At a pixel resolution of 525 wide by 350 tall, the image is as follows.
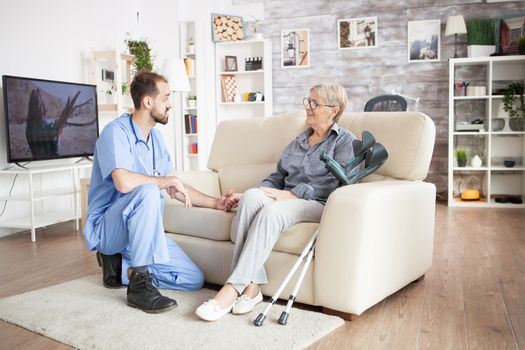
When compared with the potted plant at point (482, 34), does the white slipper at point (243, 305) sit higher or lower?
lower

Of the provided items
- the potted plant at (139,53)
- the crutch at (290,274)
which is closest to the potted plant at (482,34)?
the potted plant at (139,53)

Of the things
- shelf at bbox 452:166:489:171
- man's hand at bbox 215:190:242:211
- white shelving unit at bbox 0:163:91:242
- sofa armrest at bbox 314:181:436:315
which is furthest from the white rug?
shelf at bbox 452:166:489:171

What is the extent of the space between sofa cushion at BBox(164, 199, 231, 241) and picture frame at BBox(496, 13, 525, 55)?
4.18m

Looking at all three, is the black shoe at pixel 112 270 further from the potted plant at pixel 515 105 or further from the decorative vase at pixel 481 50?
the decorative vase at pixel 481 50

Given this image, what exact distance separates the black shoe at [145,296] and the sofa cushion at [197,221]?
0.40m

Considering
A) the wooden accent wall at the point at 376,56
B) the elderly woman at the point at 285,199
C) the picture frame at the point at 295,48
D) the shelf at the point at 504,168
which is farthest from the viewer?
the picture frame at the point at 295,48

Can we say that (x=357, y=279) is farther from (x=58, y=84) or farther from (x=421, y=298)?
(x=58, y=84)

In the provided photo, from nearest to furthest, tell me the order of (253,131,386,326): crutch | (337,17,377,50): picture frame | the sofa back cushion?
(253,131,386,326): crutch
the sofa back cushion
(337,17,377,50): picture frame

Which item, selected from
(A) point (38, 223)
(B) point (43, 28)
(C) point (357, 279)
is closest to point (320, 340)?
(C) point (357, 279)

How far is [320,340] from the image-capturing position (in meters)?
2.09

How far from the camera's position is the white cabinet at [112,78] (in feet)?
17.2

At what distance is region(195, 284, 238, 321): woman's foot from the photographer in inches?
87.4

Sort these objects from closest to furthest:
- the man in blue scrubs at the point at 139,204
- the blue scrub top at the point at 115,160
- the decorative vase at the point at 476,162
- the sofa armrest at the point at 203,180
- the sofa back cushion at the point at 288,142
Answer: the man in blue scrubs at the point at 139,204
the blue scrub top at the point at 115,160
the sofa back cushion at the point at 288,142
the sofa armrest at the point at 203,180
the decorative vase at the point at 476,162

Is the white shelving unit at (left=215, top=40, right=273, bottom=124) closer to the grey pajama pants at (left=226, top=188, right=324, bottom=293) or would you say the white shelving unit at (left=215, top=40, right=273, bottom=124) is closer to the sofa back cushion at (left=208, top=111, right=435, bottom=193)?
the sofa back cushion at (left=208, top=111, right=435, bottom=193)
